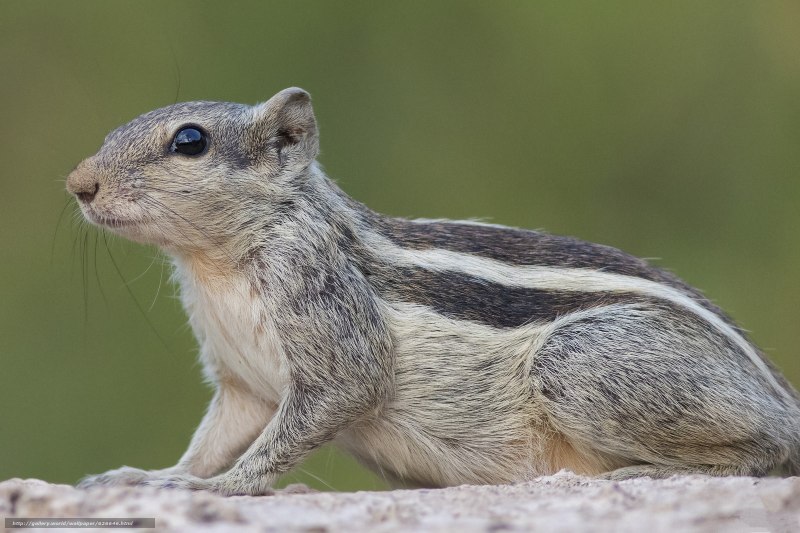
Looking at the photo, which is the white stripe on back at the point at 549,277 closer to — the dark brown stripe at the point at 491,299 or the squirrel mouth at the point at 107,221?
the dark brown stripe at the point at 491,299

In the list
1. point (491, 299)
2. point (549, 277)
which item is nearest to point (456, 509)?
point (491, 299)

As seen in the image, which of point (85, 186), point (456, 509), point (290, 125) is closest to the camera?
point (456, 509)

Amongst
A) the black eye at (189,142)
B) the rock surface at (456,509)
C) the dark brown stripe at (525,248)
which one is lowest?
the rock surface at (456,509)

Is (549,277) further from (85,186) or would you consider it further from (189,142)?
(85,186)

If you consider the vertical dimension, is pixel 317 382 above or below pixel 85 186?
below

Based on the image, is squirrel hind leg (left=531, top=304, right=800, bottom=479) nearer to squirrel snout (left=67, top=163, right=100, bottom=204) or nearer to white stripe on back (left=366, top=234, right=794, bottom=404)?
white stripe on back (left=366, top=234, right=794, bottom=404)

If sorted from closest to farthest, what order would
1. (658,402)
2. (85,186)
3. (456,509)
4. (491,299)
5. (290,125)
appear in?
(456,509)
(658,402)
(85,186)
(491,299)
(290,125)

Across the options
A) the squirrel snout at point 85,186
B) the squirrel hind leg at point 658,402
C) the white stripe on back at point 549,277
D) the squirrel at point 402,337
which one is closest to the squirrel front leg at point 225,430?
the squirrel at point 402,337

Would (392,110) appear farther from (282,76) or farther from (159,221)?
(159,221)
